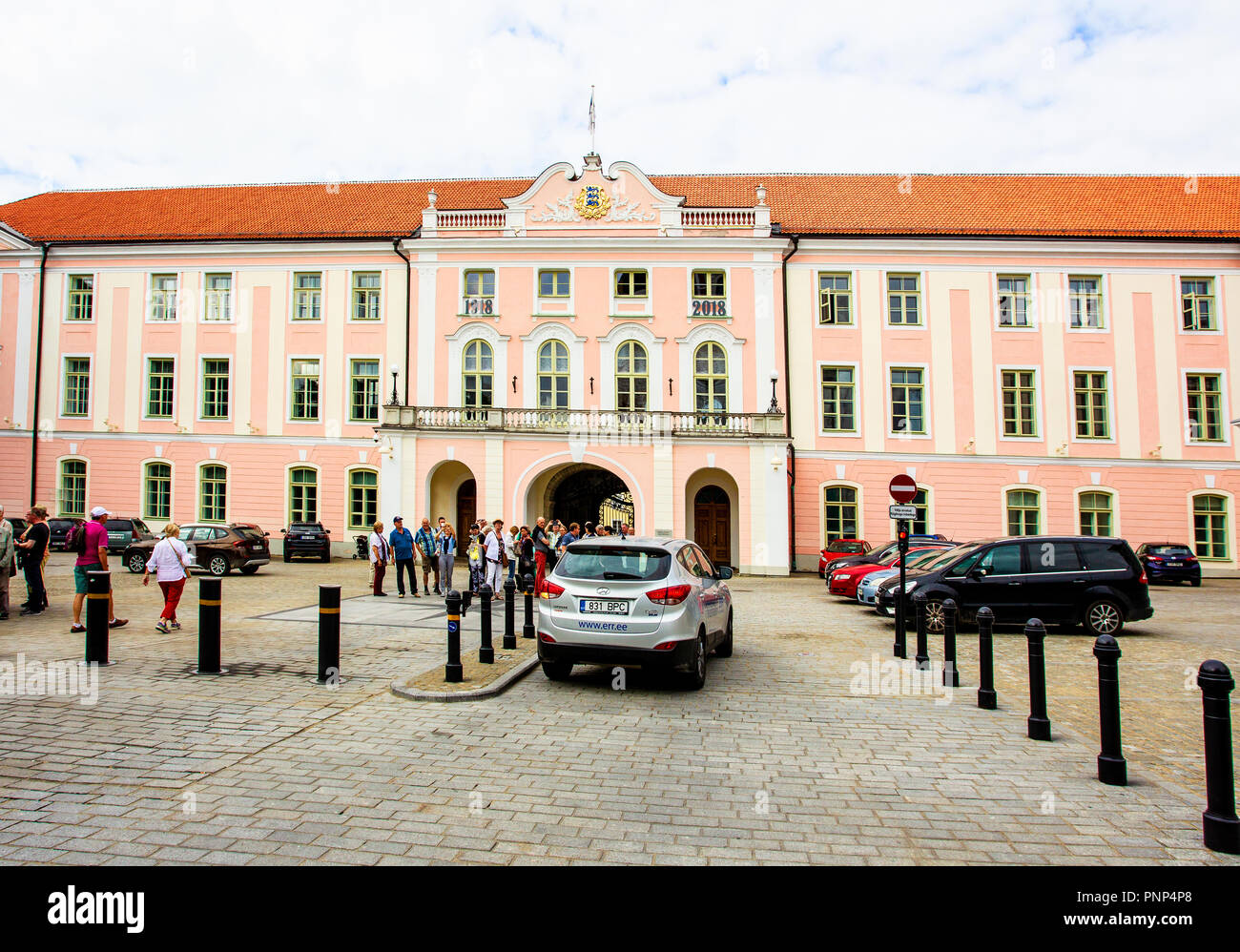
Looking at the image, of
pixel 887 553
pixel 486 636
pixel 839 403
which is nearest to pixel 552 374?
pixel 839 403

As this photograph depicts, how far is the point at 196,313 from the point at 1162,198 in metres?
40.6

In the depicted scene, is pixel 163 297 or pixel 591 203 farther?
pixel 163 297

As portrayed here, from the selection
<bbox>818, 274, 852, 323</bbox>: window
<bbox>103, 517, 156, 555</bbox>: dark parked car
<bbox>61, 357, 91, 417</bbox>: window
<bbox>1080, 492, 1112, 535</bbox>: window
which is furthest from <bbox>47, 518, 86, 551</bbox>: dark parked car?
<bbox>1080, 492, 1112, 535</bbox>: window

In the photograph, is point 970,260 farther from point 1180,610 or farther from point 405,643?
point 405,643

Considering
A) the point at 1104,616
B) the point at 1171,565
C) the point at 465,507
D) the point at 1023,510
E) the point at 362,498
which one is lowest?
the point at 1171,565

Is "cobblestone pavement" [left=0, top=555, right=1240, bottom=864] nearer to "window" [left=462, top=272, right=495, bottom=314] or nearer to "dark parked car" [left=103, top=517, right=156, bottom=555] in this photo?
"dark parked car" [left=103, top=517, right=156, bottom=555]

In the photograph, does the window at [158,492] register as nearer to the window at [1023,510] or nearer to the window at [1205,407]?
the window at [1023,510]

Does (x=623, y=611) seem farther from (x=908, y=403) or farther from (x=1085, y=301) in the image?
(x=1085, y=301)

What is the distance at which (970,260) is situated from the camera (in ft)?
99.3

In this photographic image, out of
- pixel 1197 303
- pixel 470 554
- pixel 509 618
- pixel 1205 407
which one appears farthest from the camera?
pixel 1197 303

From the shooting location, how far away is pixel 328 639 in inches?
343

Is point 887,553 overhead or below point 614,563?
below

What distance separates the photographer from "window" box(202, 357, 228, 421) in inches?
1271

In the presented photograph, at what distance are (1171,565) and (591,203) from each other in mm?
23801
